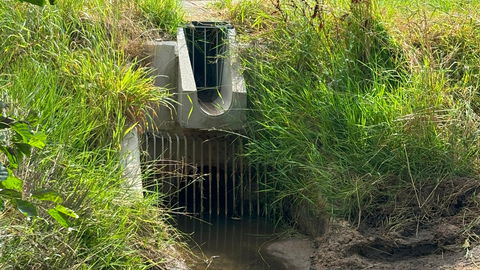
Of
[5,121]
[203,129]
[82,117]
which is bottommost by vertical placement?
[203,129]

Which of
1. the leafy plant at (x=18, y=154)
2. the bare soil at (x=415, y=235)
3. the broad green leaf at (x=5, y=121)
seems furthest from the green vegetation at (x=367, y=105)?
the broad green leaf at (x=5, y=121)

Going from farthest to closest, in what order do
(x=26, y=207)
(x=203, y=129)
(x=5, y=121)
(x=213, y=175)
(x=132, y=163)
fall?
(x=213, y=175), (x=203, y=129), (x=132, y=163), (x=26, y=207), (x=5, y=121)

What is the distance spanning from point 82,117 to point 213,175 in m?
2.45

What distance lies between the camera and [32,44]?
695 cm

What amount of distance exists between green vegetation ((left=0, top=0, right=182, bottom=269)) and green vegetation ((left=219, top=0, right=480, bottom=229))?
1.04m

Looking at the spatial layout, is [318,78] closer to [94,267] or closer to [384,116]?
[384,116]

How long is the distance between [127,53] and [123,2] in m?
0.61

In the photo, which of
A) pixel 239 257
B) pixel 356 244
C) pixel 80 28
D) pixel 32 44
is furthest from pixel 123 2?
pixel 356 244

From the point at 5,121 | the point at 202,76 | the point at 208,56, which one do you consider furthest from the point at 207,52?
the point at 5,121

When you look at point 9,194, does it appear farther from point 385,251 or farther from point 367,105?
point 367,105

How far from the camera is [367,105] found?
6527mm

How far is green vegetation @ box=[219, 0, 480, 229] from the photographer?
622 cm

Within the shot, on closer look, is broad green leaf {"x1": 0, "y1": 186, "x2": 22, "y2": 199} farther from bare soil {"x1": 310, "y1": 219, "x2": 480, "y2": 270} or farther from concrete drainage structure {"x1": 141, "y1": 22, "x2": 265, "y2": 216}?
concrete drainage structure {"x1": 141, "y1": 22, "x2": 265, "y2": 216}

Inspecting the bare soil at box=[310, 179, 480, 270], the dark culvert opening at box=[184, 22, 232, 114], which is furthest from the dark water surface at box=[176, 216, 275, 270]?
the dark culvert opening at box=[184, 22, 232, 114]
